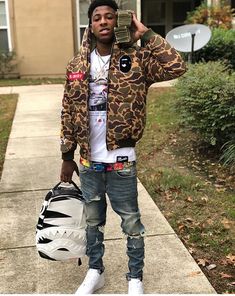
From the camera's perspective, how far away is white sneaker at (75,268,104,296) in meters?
3.20

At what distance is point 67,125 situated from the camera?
3.02 metres

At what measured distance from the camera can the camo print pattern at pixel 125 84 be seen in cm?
279

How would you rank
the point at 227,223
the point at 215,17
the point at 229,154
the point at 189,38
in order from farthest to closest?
the point at 215,17, the point at 189,38, the point at 229,154, the point at 227,223

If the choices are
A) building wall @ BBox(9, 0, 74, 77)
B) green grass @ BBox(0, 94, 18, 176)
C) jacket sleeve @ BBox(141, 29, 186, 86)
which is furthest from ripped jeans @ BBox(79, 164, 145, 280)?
building wall @ BBox(9, 0, 74, 77)

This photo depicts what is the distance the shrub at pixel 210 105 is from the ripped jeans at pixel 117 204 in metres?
3.06

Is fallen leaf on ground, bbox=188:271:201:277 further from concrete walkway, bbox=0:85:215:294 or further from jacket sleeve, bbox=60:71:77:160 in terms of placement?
jacket sleeve, bbox=60:71:77:160

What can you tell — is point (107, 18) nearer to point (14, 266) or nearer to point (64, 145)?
point (64, 145)

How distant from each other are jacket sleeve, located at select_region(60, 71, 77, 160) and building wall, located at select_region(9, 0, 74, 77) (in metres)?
12.2

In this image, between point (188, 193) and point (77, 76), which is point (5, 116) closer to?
point (188, 193)

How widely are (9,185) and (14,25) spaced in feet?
33.4

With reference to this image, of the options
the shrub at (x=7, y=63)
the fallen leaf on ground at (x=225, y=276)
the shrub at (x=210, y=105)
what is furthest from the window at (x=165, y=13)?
the fallen leaf on ground at (x=225, y=276)

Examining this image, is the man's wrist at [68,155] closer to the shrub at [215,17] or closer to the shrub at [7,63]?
the shrub at [7,63]

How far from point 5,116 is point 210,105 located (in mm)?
4506

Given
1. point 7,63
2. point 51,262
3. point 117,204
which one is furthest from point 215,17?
point 117,204
